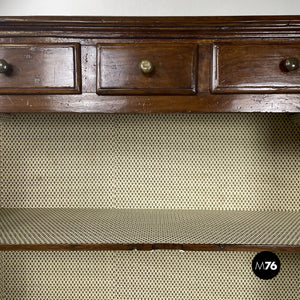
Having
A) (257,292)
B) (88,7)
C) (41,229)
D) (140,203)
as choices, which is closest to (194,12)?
(88,7)

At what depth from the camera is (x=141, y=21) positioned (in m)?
0.57

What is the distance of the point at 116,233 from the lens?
0.63m

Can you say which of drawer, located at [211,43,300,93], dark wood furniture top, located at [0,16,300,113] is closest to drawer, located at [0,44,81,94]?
dark wood furniture top, located at [0,16,300,113]

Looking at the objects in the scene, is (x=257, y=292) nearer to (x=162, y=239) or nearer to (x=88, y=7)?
(x=162, y=239)

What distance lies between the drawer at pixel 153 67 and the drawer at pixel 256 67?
5 centimetres

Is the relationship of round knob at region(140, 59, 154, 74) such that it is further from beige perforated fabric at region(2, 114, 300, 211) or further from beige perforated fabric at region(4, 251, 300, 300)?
beige perforated fabric at region(4, 251, 300, 300)

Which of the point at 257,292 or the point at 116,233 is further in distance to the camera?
the point at 257,292

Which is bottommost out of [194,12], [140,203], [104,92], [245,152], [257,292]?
[257,292]

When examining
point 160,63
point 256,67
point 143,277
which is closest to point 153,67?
point 160,63

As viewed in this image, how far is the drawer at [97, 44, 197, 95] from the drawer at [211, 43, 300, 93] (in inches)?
2.0

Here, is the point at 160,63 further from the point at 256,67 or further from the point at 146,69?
the point at 256,67

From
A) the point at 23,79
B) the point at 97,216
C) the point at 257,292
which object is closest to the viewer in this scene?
the point at 23,79

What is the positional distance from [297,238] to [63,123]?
58 centimetres

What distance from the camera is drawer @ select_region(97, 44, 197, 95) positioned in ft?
1.92
